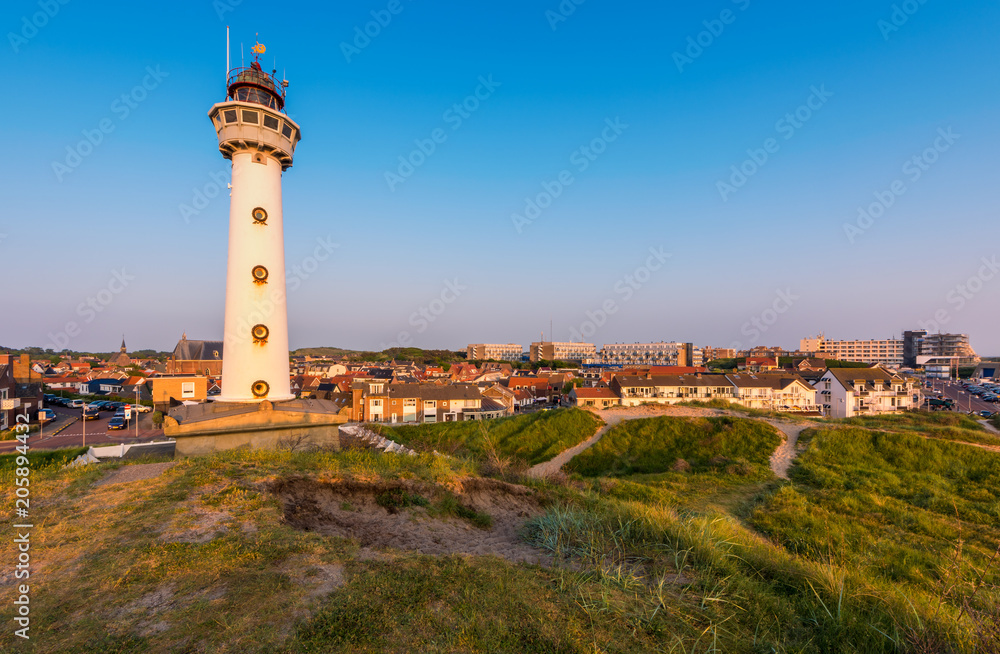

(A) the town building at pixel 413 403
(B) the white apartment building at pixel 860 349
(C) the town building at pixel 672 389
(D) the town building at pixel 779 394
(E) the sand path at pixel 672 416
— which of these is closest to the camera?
(E) the sand path at pixel 672 416

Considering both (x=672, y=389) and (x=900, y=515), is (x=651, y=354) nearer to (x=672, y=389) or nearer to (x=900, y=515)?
(x=672, y=389)

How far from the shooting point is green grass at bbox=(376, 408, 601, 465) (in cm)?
3204

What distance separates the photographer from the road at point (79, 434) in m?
28.3

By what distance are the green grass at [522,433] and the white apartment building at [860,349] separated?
151 meters

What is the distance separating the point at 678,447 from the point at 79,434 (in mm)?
48077

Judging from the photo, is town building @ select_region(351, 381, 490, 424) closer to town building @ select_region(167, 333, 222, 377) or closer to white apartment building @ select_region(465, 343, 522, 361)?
town building @ select_region(167, 333, 222, 377)

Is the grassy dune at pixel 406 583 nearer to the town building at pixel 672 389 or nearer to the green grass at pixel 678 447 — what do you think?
the green grass at pixel 678 447

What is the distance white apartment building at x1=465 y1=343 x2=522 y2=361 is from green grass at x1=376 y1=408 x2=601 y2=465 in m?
138

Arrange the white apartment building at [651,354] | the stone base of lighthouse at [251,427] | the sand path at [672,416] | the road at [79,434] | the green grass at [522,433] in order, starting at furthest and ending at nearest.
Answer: the white apartment building at [651,354] → the green grass at [522,433] → the road at [79,434] → the sand path at [672,416] → the stone base of lighthouse at [251,427]

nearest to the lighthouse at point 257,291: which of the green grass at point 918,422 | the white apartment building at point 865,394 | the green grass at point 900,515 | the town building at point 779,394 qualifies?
the green grass at point 900,515

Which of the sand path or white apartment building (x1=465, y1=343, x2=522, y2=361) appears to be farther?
white apartment building (x1=465, y1=343, x2=522, y2=361)

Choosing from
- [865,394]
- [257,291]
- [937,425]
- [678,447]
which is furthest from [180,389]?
[865,394]

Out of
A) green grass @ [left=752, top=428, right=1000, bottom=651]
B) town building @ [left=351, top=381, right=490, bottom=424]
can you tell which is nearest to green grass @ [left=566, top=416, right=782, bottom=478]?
green grass @ [left=752, top=428, right=1000, bottom=651]

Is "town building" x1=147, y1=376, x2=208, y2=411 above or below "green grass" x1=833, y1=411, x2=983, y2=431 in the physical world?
above
